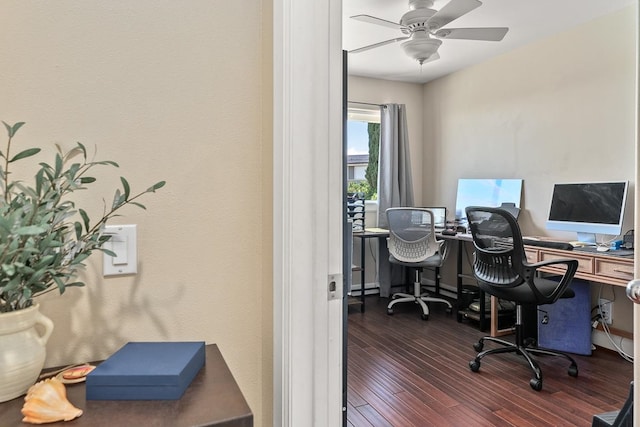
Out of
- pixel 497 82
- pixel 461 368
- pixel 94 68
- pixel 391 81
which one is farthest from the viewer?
pixel 391 81

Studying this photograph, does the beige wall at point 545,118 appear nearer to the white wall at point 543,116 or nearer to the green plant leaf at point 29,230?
the white wall at point 543,116

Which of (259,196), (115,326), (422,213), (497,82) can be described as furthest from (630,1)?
(115,326)

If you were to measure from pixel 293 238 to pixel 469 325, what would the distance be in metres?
3.17

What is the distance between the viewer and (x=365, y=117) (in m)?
4.81

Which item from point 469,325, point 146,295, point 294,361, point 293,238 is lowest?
point 469,325

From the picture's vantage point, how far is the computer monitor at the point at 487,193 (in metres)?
3.72

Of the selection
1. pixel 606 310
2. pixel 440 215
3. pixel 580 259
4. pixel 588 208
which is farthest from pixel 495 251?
pixel 440 215

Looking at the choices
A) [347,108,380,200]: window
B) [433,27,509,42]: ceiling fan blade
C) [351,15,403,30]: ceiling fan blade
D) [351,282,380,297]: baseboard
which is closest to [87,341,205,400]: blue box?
[351,15,403,30]: ceiling fan blade

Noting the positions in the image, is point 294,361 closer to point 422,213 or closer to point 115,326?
point 115,326

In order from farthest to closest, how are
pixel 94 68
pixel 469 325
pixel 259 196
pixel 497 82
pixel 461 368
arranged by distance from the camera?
pixel 497 82
pixel 469 325
pixel 461 368
pixel 259 196
pixel 94 68

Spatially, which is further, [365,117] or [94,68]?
[365,117]

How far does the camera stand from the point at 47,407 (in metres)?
0.60

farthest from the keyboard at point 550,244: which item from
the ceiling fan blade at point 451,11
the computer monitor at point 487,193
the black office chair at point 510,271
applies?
the ceiling fan blade at point 451,11

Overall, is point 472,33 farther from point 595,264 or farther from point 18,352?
point 18,352
